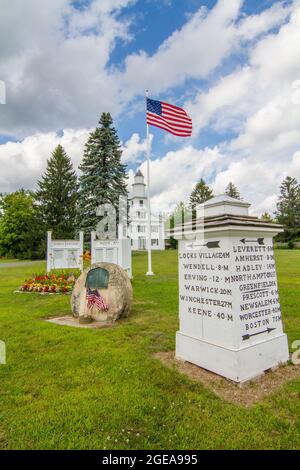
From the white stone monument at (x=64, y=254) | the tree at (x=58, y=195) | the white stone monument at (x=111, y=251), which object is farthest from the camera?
the tree at (x=58, y=195)

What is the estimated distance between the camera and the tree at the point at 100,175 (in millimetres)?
24625

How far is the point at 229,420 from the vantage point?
7.59 ft

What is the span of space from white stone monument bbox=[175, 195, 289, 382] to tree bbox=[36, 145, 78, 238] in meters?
28.3

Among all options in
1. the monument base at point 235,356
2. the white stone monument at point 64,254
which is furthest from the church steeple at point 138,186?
the monument base at point 235,356

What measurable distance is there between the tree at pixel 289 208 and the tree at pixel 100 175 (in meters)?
32.2

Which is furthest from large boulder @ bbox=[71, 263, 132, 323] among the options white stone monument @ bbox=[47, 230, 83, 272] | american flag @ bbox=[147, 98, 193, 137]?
american flag @ bbox=[147, 98, 193, 137]

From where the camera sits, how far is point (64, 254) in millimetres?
11562

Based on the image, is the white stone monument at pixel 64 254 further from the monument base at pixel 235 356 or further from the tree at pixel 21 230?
the tree at pixel 21 230

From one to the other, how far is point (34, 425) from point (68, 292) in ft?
22.2

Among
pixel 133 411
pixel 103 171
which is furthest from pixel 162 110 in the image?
pixel 103 171

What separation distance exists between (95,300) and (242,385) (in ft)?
10.5

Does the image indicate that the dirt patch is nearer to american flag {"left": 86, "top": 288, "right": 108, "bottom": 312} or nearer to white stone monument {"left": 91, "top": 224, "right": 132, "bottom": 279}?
american flag {"left": 86, "top": 288, "right": 108, "bottom": 312}

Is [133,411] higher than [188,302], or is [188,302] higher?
[188,302]

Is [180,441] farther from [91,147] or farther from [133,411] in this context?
[91,147]
